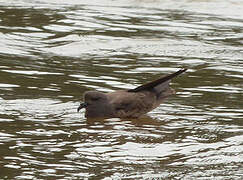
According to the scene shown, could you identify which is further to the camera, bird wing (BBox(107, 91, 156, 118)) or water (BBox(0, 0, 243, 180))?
bird wing (BBox(107, 91, 156, 118))

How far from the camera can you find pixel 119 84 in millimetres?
11180

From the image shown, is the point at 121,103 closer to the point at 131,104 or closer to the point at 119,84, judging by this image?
the point at 131,104

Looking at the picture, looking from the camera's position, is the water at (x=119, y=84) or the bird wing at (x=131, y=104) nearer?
the water at (x=119, y=84)

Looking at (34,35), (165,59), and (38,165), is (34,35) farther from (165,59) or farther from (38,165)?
(38,165)

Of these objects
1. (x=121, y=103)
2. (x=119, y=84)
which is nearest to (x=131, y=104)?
(x=121, y=103)

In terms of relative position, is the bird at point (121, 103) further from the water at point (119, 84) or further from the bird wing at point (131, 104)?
the water at point (119, 84)

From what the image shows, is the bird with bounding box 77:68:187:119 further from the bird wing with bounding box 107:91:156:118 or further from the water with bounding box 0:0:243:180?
the water with bounding box 0:0:243:180

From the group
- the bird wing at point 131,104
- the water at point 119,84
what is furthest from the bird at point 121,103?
the water at point 119,84

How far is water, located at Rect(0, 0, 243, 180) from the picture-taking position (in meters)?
7.62

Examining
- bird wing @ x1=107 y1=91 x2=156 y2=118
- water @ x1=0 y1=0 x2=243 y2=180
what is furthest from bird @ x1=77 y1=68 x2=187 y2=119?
water @ x1=0 y1=0 x2=243 y2=180

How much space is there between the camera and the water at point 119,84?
7617 millimetres

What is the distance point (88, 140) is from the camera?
8531 mm

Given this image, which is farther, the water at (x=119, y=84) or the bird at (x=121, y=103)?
the bird at (x=121, y=103)

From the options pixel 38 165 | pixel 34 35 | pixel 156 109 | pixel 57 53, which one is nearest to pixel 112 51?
pixel 57 53
